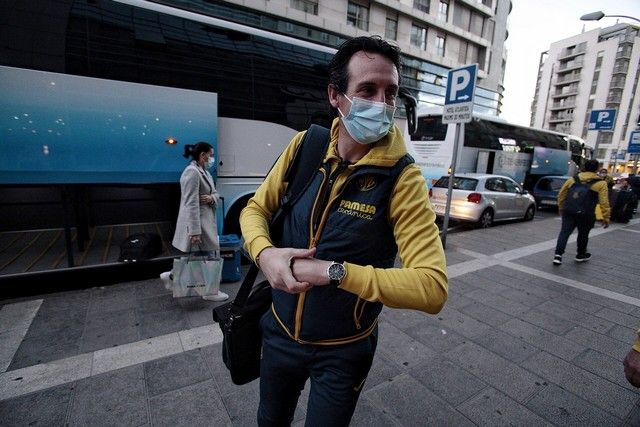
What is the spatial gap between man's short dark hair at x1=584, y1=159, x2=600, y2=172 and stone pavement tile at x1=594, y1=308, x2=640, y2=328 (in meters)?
2.88

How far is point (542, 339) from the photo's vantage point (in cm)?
355

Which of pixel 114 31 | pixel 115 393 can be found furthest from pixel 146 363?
pixel 114 31

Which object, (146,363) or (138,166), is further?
(138,166)

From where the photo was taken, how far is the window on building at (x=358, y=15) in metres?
20.7

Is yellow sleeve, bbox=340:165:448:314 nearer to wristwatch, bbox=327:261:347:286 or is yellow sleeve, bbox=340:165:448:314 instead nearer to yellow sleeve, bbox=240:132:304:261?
wristwatch, bbox=327:261:347:286

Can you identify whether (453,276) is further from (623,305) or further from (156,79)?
(156,79)

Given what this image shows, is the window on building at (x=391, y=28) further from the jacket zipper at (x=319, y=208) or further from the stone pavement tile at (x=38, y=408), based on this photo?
the stone pavement tile at (x=38, y=408)

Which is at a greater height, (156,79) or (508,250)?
(156,79)

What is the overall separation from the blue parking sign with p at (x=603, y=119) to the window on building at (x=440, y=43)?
55.2ft

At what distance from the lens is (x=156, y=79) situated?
4.32 m

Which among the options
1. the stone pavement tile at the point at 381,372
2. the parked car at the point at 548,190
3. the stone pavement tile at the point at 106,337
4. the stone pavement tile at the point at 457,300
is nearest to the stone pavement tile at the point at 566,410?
the stone pavement tile at the point at 381,372

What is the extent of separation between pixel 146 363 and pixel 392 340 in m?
2.36

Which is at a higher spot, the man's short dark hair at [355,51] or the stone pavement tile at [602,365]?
the man's short dark hair at [355,51]

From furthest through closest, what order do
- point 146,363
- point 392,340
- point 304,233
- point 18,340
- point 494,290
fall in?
point 494,290 < point 392,340 < point 18,340 < point 146,363 < point 304,233
